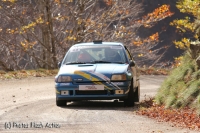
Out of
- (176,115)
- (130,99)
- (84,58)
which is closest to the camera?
(176,115)

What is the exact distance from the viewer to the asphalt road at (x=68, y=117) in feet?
33.5

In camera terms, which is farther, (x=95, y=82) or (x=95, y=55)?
(x=95, y=55)

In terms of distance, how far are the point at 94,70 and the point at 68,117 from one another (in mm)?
2237

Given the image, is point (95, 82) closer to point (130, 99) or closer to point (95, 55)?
point (130, 99)

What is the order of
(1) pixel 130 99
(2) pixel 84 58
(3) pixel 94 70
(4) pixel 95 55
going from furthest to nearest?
(4) pixel 95 55, (2) pixel 84 58, (1) pixel 130 99, (3) pixel 94 70

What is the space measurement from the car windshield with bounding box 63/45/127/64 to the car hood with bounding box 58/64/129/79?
48 centimetres

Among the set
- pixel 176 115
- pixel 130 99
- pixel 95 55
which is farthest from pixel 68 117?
pixel 95 55

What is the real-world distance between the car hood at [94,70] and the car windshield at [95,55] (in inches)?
18.8

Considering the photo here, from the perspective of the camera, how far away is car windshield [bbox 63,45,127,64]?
15.0 m

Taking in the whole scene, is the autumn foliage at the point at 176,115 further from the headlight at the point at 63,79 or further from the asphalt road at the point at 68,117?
the headlight at the point at 63,79

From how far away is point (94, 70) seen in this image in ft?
45.7

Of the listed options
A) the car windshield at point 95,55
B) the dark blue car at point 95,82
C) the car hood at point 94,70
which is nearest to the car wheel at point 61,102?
the dark blue car at point 95,82

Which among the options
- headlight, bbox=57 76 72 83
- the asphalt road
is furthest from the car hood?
the asphalt road

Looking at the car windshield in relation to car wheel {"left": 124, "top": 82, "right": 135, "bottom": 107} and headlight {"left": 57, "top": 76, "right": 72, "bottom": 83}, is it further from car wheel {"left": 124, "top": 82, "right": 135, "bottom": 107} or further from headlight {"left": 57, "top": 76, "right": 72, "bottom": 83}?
car wheel {"left": 124, "top": 82, "right": 135, "bottom": 107}
